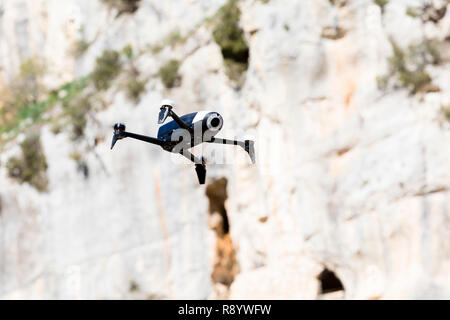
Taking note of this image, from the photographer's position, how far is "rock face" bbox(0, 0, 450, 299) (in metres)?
21.1

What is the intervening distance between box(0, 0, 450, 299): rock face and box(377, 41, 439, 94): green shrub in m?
0.18

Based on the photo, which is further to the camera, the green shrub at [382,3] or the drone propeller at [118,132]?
the green shrub at [382,3]

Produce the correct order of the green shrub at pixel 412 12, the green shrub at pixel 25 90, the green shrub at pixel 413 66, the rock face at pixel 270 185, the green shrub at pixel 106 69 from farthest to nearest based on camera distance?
the green shrub at pixel 25 90 → the green shrub at pixel 106 69 → the green shrub at pixel 412 12 → the green shrub at pixel 413 66 → the rock face at pixel 270 185

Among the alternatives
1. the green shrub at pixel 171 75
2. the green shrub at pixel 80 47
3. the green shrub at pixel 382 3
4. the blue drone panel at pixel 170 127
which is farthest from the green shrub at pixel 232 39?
the blue drone panel at pixel 170 127

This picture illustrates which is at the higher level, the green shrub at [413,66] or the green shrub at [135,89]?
the green shrub at [135,89]

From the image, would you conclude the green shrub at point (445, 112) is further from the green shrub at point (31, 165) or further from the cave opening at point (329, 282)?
the green shrub at point (31, 165)

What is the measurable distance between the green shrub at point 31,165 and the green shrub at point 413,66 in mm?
12478

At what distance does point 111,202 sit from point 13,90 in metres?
13.3

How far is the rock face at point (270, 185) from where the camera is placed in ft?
69.4

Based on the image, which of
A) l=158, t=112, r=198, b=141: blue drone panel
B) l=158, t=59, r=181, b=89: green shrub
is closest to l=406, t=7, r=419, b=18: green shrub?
l=158, t=59, r=181, b=89: green shrub

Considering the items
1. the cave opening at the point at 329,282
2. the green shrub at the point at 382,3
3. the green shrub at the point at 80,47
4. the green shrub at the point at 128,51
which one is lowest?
the cave opening at the point at 329,282

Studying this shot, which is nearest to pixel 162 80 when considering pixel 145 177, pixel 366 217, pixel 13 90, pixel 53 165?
pixel 145 177

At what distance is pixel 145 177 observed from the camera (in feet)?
90.7
